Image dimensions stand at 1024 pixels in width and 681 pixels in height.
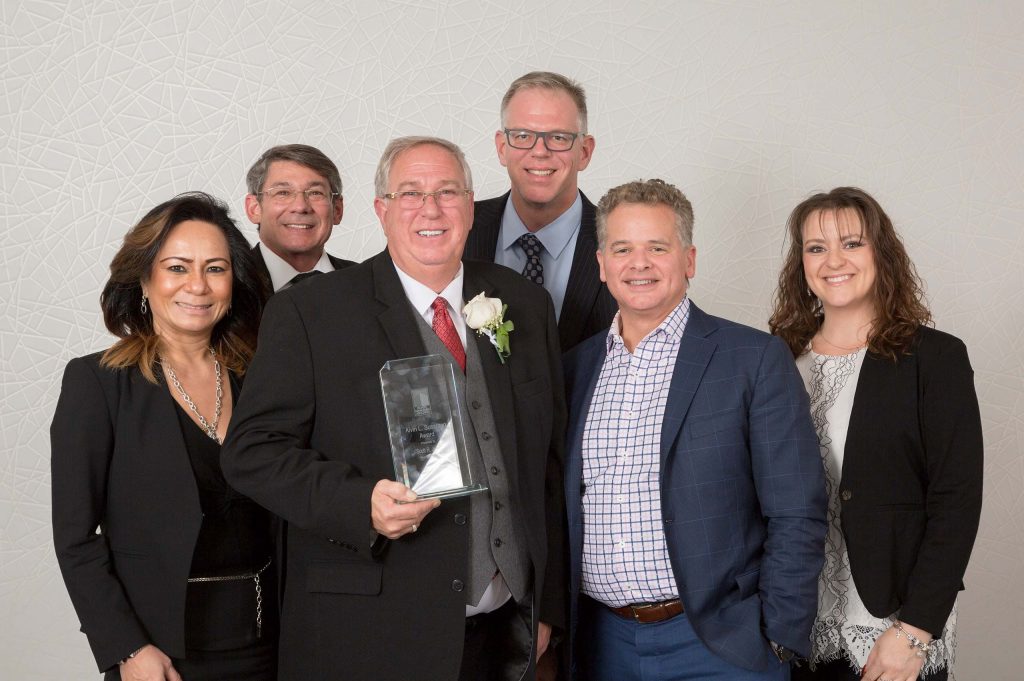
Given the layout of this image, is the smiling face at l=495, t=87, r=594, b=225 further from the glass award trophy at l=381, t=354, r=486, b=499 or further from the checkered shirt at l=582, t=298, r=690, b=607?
the glass award trophy at l=381, t=354, r=486, b=499

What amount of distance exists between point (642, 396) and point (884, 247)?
3.06 ft

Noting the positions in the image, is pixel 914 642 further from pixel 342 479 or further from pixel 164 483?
pixel 164 483

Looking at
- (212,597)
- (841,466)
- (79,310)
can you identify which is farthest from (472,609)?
(79,310)

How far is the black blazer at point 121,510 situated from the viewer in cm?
272

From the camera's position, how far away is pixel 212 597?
2.85m

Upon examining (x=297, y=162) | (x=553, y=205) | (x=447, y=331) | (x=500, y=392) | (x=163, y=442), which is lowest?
(x=163, y=442)

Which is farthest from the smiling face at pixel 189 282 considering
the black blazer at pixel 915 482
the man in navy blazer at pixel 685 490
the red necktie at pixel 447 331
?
the black blazer at pixel 915 482

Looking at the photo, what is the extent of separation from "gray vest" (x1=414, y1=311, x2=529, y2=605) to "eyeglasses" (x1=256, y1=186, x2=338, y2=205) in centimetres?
137

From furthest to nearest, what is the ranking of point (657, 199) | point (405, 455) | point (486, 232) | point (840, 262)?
point (486, 232) < point (840, 262) < point (657, 199) < point (405, 455)

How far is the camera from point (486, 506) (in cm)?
264

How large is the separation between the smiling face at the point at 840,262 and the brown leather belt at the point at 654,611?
109 cm

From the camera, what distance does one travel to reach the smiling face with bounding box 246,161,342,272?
3826 millimetres

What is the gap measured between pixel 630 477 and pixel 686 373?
1.08ft

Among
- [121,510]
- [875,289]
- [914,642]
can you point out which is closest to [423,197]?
[121,510]
